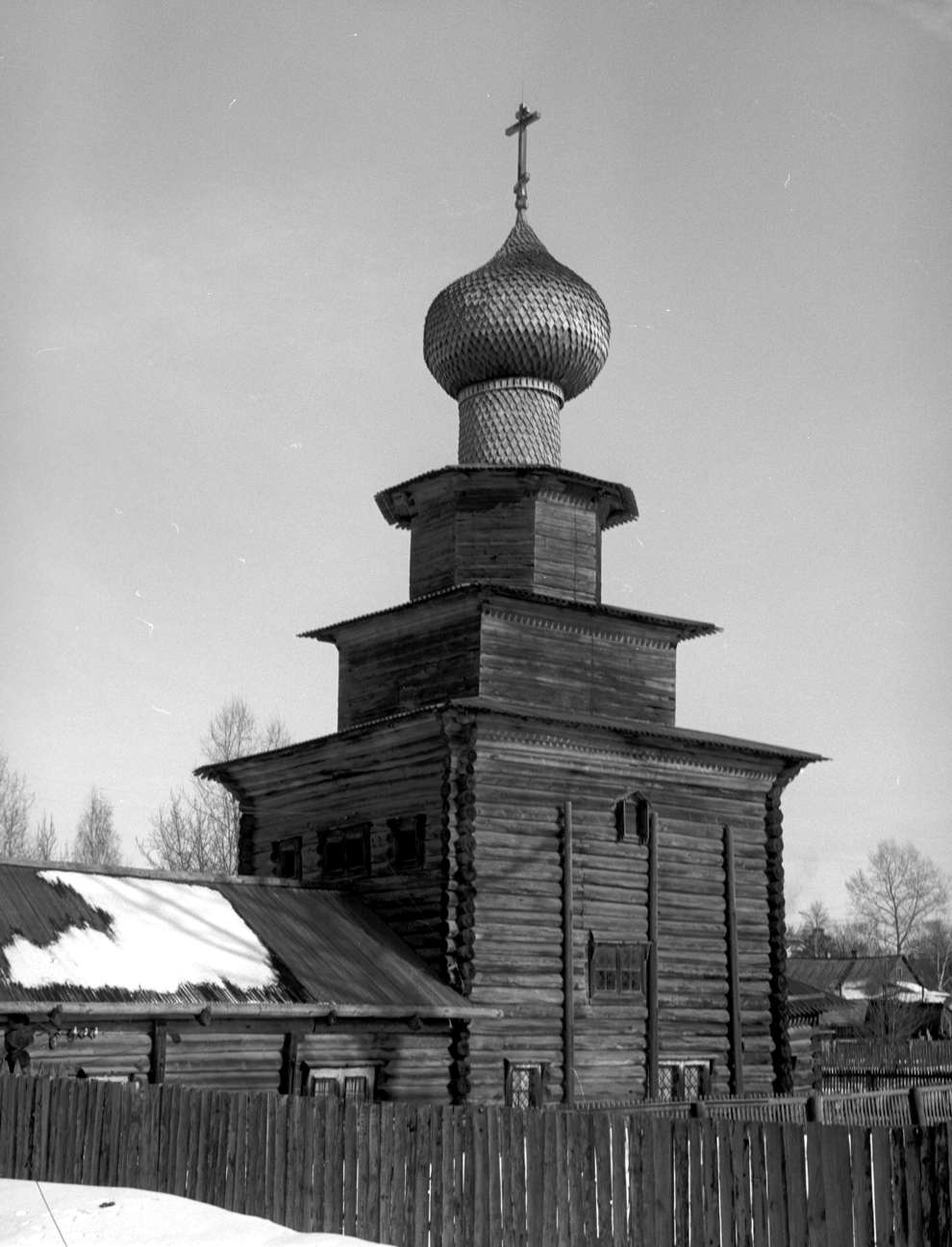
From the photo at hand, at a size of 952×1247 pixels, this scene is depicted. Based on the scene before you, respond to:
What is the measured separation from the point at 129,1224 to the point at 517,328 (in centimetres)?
1855

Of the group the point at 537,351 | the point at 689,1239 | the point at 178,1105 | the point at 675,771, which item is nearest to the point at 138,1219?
the point at 178,1105

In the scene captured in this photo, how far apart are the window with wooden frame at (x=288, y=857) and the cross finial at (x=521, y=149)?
43.5 feet

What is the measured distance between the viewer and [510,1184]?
11.2m

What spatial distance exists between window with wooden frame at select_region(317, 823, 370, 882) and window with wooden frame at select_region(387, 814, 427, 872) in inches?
28.7

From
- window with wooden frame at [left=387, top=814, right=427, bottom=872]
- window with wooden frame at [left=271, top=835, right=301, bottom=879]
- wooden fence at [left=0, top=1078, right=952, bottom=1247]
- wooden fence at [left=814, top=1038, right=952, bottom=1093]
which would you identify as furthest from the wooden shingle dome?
wooden fence at [left=0, top=1078, right=952, bottom=1247]

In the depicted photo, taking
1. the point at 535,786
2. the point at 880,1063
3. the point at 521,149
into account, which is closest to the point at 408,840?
the point at 535,786

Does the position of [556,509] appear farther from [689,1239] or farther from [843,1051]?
[843,1051]

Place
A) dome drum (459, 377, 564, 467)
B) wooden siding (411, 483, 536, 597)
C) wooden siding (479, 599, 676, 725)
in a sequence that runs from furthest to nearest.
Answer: dome drum (459, 377, 564, 467), wooden siding (411, 483, 536, 597), wooden siding (479, 599, 676, 725)

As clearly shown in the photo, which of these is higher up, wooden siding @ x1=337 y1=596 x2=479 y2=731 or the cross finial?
the cross finial

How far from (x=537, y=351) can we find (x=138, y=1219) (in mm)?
18347

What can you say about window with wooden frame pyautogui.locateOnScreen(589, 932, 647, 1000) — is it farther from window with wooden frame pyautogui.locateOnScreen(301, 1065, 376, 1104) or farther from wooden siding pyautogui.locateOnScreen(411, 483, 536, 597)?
wooden siding pyautogui.locateOnScreen(411, 483, 536, 597)

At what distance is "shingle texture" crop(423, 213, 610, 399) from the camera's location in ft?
88.9

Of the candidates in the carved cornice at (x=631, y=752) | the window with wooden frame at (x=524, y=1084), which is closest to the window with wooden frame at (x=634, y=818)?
the carved cornice at (x=631, y=752)

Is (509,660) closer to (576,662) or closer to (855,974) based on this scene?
(576,662)
